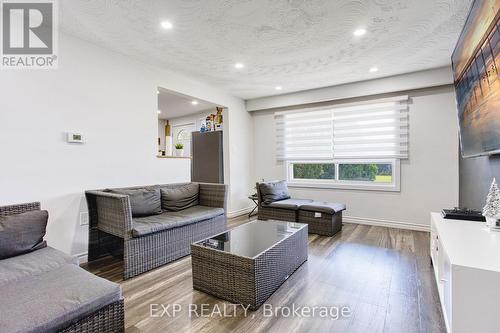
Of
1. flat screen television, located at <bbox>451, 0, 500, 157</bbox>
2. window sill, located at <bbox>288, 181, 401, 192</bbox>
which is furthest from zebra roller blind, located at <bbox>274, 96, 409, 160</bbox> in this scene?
flat screen television, located at <bbox>451, 0, 500, 157</bbox>

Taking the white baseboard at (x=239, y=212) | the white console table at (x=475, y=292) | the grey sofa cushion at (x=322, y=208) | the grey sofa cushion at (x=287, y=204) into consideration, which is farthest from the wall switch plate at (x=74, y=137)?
the white console table at (x=475, y=292)

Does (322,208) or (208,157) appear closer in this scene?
(322,208)

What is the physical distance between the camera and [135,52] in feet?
9.78

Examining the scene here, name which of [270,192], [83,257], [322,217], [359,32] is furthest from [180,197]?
[359,32]

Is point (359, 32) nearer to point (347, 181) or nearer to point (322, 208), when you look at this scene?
point (322, 208)

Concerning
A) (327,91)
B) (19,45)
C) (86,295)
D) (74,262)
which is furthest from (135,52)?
(327,91)

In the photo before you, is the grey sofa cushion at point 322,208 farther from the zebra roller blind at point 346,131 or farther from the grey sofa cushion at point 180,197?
the grey sofa cushion at point 180,197

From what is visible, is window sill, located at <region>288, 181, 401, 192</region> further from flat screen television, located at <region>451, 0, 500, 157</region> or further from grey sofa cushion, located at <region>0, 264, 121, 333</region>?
grey sofa cushion, located at <region>0, 264, 121, 333</region>

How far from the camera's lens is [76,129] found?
8.60 ft

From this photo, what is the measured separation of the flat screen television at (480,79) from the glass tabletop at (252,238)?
5.55 feet

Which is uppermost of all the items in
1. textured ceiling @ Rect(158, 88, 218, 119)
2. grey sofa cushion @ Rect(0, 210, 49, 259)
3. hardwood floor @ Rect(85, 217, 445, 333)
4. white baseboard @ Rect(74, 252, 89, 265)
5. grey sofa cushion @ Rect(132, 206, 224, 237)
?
textured ceiling @ Rect(158, 88, 218, 119)

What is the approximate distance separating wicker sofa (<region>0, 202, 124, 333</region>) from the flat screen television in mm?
2614

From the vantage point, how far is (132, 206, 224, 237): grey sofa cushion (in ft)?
7.83

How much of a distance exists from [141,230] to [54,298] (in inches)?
42.1
